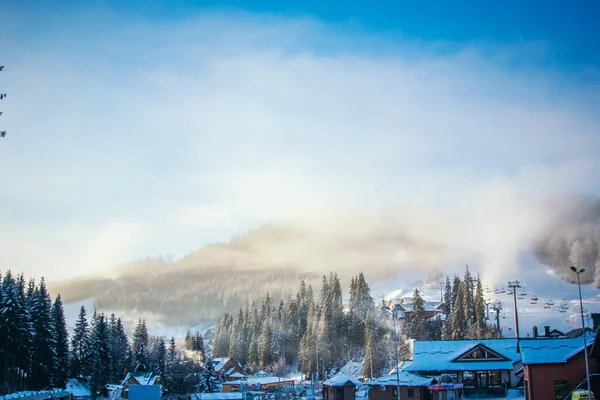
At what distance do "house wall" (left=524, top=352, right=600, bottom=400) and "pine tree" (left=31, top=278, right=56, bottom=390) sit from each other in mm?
67512

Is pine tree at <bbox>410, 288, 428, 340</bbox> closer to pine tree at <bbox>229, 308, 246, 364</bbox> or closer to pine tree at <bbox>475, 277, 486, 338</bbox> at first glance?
pine tree at <bbox>475, 277, 486, 338</bbox>

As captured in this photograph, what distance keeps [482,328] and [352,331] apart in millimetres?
31034

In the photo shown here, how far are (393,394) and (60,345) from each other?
190 ft

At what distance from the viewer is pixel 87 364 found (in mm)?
107375

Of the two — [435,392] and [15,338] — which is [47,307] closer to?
[15,338]

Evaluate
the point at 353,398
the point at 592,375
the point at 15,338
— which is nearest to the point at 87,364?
the point at 15,338

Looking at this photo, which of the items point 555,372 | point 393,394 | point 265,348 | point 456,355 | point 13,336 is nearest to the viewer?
point 555,372

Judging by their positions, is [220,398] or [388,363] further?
[388,363]

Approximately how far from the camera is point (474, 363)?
7556 centimetres

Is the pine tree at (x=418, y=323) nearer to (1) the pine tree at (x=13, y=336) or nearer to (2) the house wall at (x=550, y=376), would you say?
(2) the house wall at (x=550, y=376)

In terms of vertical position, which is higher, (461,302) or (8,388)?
(461,302)

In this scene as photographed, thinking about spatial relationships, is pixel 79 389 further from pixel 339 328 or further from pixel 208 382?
pixel 339 328

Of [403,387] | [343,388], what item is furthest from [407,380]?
[343,388]

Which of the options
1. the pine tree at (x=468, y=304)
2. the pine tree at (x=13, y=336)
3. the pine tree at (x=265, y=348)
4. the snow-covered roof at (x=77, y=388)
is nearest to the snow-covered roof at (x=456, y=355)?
the pine tree at (x=468, y=304)
